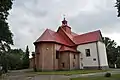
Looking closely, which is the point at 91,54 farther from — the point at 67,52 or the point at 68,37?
the point at 68,37

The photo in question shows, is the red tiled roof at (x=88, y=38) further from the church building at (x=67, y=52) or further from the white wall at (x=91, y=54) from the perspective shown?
the white wall at (x=91, y=54)

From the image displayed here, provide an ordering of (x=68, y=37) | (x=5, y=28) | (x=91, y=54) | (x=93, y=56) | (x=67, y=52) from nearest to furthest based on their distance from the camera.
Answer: (x=5, y=28), (x=67, y=52), (x=93, y=56), (x=91, y=54), (x=68, y=37)

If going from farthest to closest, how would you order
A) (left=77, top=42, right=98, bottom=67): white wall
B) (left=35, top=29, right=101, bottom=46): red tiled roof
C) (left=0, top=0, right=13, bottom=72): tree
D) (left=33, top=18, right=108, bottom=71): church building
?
1. (left=77, top=42, right=98, bottom=67): white wall
2. (left=35, top=29, right=101, bottom=46): red tiled roof
3. (left=33, top=18, right=108, bottom=71): church building
4. (left=0, top=0, right=13, bottom=72): tree

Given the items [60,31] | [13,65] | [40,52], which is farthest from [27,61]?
[40,52]

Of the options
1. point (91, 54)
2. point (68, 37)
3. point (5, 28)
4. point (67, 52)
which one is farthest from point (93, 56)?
point (5, 28)

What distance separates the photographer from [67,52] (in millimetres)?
35438

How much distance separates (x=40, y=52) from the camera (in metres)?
35.1

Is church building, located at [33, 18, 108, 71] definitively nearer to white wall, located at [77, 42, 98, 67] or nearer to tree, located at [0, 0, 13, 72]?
white wall, located at [77, 42, 98, 67]

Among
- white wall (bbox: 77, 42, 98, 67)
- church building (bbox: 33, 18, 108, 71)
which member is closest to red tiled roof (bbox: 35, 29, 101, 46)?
church building (bbox: 33, 18, 108, 71)

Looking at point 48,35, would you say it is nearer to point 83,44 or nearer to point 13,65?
point 83,44

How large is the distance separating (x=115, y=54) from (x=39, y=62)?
33258mm

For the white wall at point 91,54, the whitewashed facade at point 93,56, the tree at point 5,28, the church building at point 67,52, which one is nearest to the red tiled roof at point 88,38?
the church building at point 67,52

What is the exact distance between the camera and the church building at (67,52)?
34.8 m

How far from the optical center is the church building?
34750 millimetres
